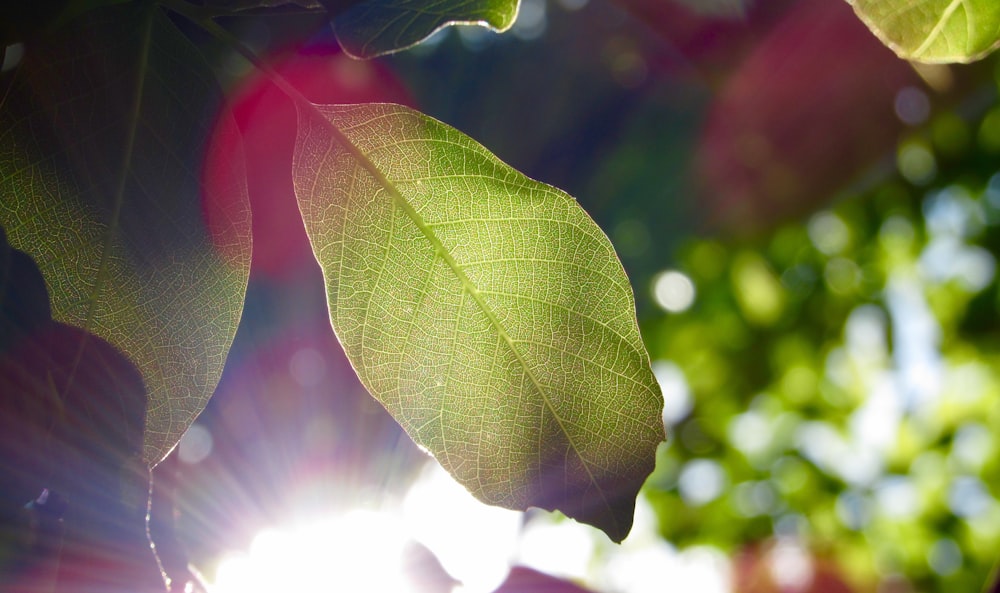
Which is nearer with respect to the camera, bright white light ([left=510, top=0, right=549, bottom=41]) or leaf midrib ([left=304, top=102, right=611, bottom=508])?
leaf midrib ([left=304, top=102, right=611, bottom=508])

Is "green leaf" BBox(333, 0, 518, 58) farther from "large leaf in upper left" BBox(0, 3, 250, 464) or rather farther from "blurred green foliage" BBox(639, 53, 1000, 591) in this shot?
"blurred green foliage" BBox(639, 53, 1000, 591)

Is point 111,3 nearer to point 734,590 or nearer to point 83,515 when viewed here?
point 83,515

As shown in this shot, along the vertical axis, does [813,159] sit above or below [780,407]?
above

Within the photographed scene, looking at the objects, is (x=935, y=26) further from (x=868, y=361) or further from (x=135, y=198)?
(x=868, y=361)

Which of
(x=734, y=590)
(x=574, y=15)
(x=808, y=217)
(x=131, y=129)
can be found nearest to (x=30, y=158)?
(x=131, y=129)

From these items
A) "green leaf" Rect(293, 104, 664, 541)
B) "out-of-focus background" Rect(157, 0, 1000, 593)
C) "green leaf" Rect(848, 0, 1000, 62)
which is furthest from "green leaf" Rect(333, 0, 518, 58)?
"out-of-focus background" Rect(157, 0, 1000, 593)

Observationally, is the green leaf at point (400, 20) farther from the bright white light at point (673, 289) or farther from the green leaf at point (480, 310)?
the bright white light at point (673, 289)

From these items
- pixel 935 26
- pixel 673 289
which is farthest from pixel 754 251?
pixel 935 26

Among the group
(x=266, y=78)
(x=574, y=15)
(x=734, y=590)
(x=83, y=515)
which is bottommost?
(x=83, y=515)
